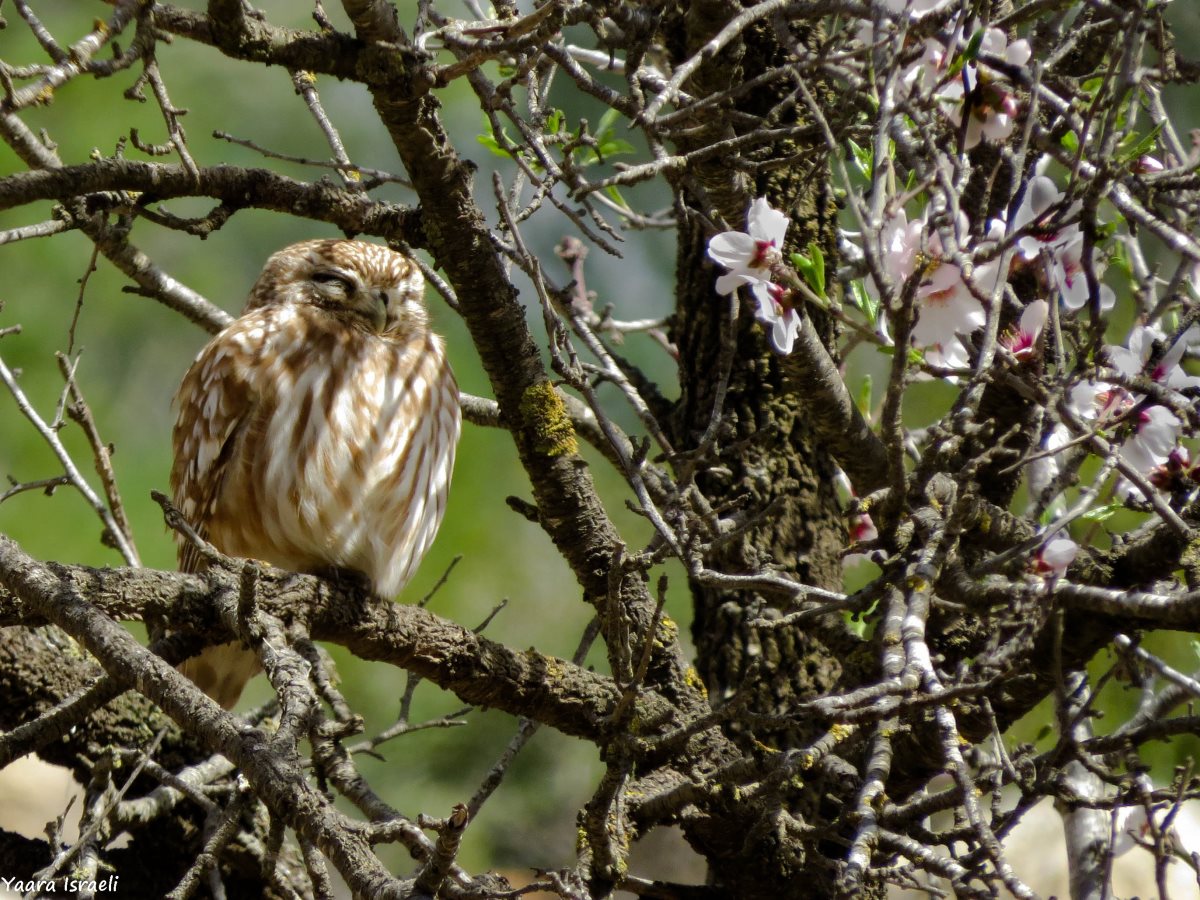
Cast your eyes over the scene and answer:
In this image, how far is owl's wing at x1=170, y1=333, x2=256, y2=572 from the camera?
10.6 feet

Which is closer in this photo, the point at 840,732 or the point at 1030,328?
the point at 1030,328

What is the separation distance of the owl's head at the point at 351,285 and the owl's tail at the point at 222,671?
0.98 meters

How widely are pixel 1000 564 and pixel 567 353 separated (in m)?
0.83

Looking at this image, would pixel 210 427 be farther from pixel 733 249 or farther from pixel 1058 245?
pixel 1058 245

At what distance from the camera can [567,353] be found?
7.45 ft

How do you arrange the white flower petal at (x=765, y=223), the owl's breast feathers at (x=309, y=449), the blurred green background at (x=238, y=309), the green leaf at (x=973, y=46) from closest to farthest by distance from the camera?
the green leaf at (x=973, y=46), the white flower petal at (x=765, y=223), the owl's breast feathers at (x=309, y=449), the blurred green background at (x=238, y=309)

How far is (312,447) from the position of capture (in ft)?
10.4

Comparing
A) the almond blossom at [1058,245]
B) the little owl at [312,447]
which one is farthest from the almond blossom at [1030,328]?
the little owl at [312,447]

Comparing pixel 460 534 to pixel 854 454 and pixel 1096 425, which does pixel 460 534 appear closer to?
pixel 854 454

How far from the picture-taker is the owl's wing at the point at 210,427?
127 inches

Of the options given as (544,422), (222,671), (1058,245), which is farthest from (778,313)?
(222,671)

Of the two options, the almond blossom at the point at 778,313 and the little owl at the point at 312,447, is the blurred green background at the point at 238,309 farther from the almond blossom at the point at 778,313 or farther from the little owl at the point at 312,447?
the almond blossom at the point at 778,313

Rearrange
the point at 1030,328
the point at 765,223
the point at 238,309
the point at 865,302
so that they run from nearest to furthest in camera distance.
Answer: the point at 765,223 → the point at 1030,328 → the point at 865,302 → the point at 238,309

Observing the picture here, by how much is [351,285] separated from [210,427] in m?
0.61
